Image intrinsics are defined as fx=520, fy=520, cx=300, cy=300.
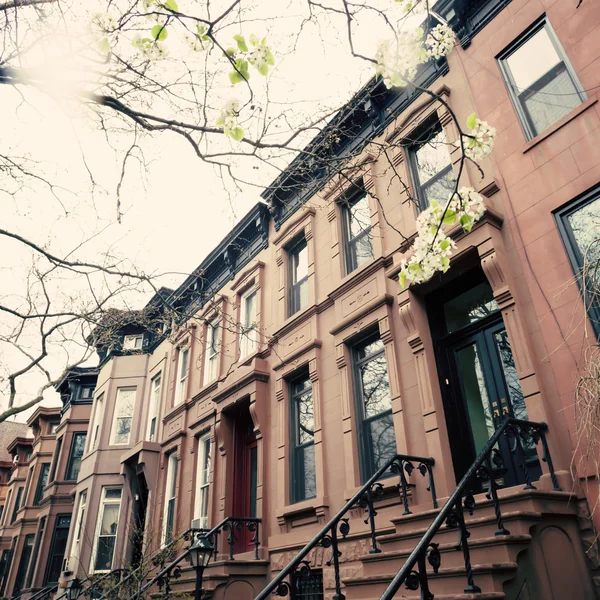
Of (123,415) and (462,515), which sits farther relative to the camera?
(123,415)

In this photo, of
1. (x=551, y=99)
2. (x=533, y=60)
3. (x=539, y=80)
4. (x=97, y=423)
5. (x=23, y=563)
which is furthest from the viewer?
(x=23, y=563)

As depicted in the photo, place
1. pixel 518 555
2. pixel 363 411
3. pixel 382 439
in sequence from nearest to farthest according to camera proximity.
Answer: pixel 518 555, pixel 382 439, pixel 363 411

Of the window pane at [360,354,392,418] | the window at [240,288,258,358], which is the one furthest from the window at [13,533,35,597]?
the window pane at [360,354,392,418]

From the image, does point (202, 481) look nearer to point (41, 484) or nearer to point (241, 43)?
point (241, 43)

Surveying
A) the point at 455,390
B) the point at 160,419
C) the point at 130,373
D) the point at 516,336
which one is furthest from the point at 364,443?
the point at 130,373

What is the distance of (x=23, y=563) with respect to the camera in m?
26.3

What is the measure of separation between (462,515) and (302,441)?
5723 millimetres

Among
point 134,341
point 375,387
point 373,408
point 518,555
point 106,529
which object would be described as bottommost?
point 518,555

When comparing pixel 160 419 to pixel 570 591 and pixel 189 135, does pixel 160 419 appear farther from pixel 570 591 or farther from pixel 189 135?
pixel 570 591

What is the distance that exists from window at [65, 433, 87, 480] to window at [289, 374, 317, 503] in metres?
18.3

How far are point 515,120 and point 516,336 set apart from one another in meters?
3.15

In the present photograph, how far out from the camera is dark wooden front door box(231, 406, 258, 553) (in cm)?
1118

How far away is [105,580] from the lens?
470 inches

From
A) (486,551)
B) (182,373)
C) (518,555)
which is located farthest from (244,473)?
(518,555)
